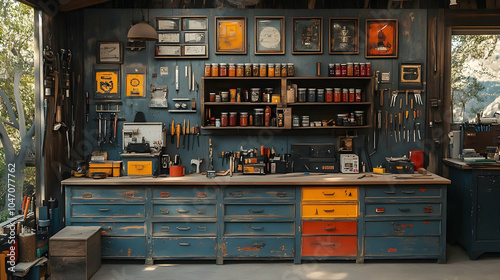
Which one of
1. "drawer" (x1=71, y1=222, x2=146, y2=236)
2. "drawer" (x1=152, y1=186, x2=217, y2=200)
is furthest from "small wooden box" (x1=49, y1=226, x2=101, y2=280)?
"drawer" (x1=152, y1=186, x2=217, y2=200)

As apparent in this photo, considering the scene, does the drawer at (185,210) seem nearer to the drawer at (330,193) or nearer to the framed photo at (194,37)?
the drawer at (330,193)

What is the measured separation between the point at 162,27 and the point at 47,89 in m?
1.42

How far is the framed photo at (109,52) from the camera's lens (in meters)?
5.13

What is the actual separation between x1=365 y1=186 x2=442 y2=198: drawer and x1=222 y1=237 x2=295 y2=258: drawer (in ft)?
3.02

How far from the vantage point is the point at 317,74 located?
512cm

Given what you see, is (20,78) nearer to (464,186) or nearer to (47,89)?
(47,89)

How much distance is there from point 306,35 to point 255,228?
221 centimetres

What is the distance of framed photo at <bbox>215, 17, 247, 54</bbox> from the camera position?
16.9 ft

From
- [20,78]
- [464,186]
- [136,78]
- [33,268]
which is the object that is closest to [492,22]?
[464,186]

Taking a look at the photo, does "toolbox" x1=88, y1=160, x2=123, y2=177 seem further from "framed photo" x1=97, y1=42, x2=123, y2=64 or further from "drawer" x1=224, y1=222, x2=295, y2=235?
"drawer" x1=224, y1=222, x2=295, y2=235

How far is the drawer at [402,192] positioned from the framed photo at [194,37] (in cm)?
240

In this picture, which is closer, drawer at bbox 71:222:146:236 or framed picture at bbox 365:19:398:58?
drawer at bbox 71:222:146:236

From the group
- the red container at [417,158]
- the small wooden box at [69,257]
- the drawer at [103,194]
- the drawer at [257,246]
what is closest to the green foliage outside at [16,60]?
the drawer at [103,194]

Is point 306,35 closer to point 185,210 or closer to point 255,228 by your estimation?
point 255,228
